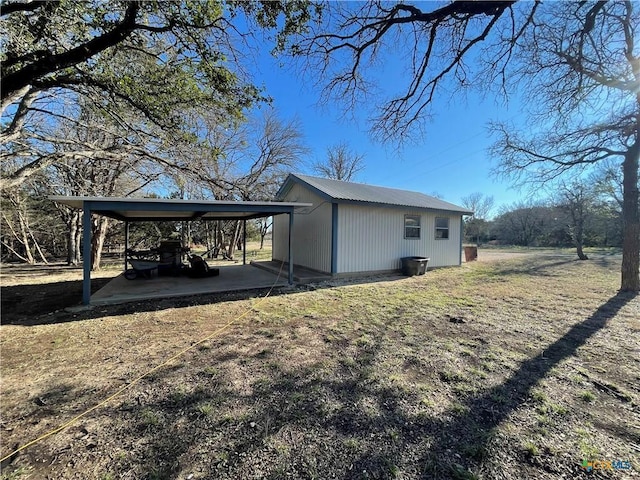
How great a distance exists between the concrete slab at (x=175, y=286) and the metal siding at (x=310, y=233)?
138 centimetres

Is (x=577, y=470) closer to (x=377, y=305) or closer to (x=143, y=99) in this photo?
(x=377, y=305)

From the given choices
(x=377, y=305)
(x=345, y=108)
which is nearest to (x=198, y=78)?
(x=345, y=108)

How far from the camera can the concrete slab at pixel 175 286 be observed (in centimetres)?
589

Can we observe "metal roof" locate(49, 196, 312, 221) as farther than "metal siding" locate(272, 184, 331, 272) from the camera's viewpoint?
No

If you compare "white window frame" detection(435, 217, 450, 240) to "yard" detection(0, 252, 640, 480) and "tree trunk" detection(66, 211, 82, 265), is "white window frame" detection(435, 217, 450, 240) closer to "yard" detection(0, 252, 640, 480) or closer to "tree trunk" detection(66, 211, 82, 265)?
"yard" detection(0, 252, 640, 480)

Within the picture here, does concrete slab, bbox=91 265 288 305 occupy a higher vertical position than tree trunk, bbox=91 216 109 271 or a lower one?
lower

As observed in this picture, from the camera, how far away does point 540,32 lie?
15.1 ft

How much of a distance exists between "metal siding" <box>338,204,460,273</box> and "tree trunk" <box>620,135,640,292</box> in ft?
17.1

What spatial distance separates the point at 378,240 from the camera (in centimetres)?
931

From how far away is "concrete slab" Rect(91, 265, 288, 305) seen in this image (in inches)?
232

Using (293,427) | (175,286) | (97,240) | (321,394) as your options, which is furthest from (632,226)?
(97,240)

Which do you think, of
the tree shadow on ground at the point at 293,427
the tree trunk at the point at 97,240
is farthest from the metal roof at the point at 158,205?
the tree trunk at the point at 97,240

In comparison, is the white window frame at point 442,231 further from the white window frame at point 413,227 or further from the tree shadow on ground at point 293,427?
the tree shadow on ground at point 293,427

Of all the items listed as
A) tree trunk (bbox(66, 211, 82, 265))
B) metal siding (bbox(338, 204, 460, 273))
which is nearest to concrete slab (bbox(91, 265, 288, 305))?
metal siding (bbox(338, 204, 460, 273))
